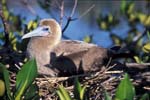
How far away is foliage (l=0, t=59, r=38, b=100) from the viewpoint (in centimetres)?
388

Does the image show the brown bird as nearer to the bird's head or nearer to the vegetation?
the bird's head

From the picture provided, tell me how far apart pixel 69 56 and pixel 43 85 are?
26.9 inches

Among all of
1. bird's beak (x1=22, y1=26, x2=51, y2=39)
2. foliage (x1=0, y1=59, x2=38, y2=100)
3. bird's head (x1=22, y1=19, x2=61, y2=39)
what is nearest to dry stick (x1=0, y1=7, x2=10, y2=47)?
bird's beak (x1=22, y1=26, x2=51, y2=39)

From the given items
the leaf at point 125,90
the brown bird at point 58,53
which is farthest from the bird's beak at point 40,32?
the leaf at point 125,90

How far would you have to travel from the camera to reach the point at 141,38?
283 inches

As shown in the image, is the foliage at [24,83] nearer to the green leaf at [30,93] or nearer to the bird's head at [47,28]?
the green leaf at [30,93]

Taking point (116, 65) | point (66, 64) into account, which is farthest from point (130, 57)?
point (66, 64)

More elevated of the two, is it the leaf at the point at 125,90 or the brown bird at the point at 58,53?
the leaf at the point at 125,90

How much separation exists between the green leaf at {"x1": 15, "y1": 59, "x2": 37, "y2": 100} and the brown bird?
1.36 meters

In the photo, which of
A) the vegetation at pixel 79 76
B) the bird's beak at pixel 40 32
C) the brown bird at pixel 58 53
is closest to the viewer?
the vegetation at pixel 79 76

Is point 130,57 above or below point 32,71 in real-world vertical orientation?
below

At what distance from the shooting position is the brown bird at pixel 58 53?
539 cm

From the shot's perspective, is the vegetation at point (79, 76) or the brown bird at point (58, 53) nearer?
the vegetation at point (79, 76)

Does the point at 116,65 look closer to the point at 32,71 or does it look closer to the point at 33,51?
the point at 33,51
